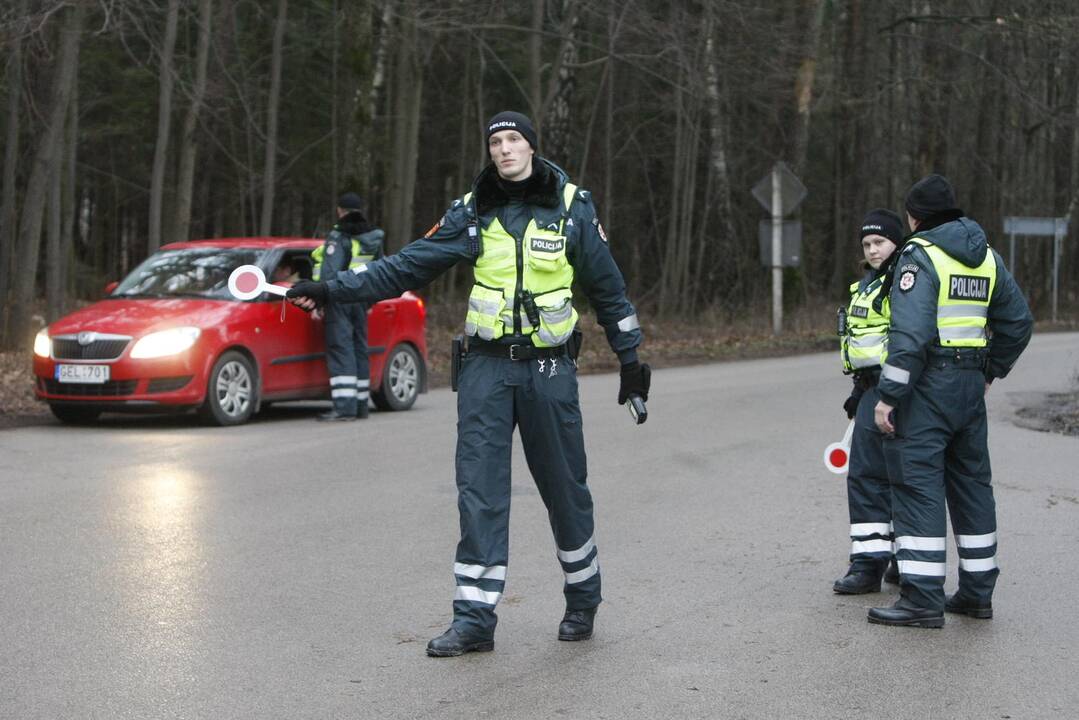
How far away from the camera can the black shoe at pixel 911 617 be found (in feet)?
20.4

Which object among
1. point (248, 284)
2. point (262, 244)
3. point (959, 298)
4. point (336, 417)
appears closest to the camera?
point (248, 284)

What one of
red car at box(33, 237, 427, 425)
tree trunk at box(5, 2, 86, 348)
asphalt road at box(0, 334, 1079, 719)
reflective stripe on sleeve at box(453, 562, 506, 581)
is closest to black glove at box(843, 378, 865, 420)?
asphalt road at box(0, 334, 1079, 719)

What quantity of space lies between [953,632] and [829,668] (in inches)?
34.8

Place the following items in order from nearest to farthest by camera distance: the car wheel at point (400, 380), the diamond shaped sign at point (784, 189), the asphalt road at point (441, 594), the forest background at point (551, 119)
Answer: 1. the asphalt road at point (441, 594)
2. the car wheel at point (400, 380)
3. the forest background at point (551, 119)
4. the diamond shaped sign at point (784, 189)

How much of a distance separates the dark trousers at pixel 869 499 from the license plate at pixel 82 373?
24.8ft

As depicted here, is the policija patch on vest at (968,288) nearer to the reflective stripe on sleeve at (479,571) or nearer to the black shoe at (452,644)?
the reflective stripe on sleeve at (479,571)

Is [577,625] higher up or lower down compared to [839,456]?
lower down

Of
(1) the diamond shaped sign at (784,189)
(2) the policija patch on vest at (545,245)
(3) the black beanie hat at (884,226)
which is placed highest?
(1) the diamond shaped sign at (784,189)

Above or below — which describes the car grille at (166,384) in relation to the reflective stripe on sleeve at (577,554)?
above

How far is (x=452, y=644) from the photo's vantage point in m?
5.61

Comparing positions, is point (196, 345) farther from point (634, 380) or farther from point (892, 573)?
point (634, 380)

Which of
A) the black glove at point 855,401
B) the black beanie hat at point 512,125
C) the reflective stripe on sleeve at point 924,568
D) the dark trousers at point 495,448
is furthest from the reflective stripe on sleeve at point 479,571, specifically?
the black glove at point 855,401

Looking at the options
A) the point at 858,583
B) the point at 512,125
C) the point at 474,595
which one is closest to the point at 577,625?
the point at 474,595

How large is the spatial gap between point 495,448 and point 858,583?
2047 millimetres
